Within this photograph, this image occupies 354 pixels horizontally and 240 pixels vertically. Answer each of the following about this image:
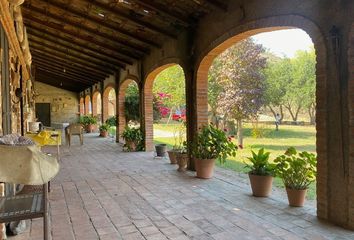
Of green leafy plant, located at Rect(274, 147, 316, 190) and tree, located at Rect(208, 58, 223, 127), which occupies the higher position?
tree, located at Rect(208, 58, 223, 127)

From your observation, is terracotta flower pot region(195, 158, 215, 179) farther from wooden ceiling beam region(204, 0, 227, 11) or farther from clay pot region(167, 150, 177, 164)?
wooden ceiling beam region(204, 0, 227, 11)

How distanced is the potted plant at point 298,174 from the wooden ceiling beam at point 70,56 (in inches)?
341

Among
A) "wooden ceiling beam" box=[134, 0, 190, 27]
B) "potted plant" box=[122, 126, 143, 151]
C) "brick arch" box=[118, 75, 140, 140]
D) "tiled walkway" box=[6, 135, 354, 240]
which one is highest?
"wooden ceiling beam" box=[134, 0, 190, 27]

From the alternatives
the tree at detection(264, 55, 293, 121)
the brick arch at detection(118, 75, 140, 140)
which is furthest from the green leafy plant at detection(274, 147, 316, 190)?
the tree at detection(264, 55, 293, 121)

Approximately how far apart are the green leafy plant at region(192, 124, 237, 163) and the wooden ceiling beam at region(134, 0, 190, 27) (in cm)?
208

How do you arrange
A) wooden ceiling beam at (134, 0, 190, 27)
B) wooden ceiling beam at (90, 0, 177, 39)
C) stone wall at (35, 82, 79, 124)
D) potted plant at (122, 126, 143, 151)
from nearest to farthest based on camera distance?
wooden ceiling beam at (134, 0, 190, 27) → wooden ceiling beam at (90, 0, 177, 39) → potted plant at (122, 126, 143, 151) → stone wall at (35, 82, 79, 124)

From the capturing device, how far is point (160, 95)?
12000 millimetres

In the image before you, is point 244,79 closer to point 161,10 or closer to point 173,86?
point 161,10

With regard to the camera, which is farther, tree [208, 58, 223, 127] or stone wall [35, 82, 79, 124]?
stone wall [35, 82, 79, 124]

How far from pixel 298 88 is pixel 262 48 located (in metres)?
9.21

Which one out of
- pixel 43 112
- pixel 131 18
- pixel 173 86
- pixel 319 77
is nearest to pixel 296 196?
pixel 319 77

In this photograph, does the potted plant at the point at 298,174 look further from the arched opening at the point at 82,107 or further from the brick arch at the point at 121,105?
the arched opening at the point at 82,107

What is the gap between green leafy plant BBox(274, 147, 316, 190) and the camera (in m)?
3.82

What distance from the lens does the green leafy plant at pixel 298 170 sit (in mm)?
3824
